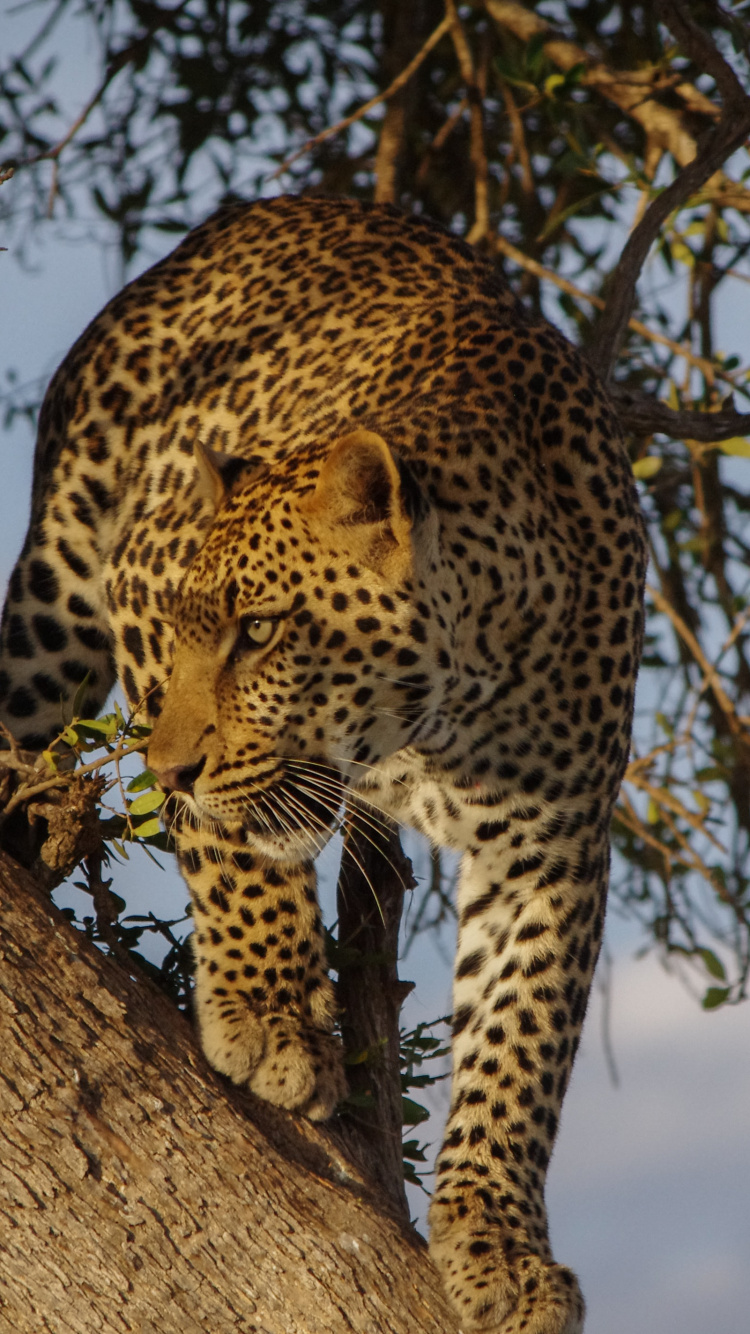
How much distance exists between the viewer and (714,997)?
5.75 metres

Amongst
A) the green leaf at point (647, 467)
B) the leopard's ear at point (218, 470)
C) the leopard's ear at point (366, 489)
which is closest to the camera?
the leopard's ear at point (366, 489)

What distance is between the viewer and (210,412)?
5051 mm

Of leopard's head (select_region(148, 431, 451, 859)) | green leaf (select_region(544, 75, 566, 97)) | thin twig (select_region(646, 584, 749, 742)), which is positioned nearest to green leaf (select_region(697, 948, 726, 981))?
thin twig (select_region(646, 584, 749, 742))

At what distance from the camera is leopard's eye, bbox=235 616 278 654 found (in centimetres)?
367

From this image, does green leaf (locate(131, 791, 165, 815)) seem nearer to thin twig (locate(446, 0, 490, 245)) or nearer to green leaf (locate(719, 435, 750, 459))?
green leaf (locate(719, 435, 750, 459))

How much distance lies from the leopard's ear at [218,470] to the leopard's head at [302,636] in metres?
0.19

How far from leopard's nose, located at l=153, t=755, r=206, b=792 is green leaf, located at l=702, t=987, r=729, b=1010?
268 cm

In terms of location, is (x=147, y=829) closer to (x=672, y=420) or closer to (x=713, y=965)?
(x=672, y=420)

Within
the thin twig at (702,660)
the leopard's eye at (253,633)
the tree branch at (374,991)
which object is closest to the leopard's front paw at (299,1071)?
the tree branch at (374,991)

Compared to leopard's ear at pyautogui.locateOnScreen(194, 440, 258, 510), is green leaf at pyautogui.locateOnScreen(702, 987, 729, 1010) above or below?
above

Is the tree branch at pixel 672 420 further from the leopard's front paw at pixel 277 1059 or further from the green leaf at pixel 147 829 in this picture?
the leopard's front paw at pixel 277 1059

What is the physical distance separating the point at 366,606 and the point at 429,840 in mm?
1098

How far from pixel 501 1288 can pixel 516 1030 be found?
70 centimetres

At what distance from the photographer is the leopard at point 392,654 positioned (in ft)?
12.1
